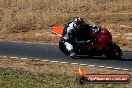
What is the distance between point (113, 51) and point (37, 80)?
523 centimetres

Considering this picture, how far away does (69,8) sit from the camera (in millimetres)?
32719

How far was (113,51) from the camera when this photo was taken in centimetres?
2144

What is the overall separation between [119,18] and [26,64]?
37.4 ft

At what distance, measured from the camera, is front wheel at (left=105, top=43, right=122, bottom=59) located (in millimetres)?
21422

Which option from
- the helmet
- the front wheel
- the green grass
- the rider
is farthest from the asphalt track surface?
the green grass

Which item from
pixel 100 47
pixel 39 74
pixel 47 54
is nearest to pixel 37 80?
pixel 39 74

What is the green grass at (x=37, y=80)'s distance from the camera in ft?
56.4

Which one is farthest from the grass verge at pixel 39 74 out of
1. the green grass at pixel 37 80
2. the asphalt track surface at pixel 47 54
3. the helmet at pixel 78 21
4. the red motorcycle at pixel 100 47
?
the helmet at pixel 78 21

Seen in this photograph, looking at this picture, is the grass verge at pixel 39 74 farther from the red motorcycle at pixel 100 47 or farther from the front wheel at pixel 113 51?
the front wheel at pixel 113 51

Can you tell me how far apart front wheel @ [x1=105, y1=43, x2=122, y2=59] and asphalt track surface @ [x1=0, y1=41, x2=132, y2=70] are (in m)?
0.29

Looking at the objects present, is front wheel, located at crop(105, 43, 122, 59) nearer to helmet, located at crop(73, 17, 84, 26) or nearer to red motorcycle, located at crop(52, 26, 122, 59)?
red motorcycle, located at crop(52, 26, 122, 59)

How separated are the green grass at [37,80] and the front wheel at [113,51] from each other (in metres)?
3.69

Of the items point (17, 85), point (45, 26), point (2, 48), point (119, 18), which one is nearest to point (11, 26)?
point (45, 26)

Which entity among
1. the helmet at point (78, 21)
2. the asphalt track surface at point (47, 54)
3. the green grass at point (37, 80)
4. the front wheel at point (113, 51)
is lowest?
the asphalt track surface at point (47, 54)
